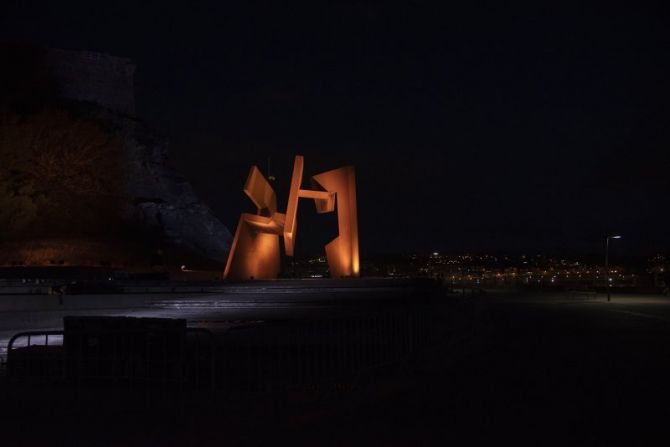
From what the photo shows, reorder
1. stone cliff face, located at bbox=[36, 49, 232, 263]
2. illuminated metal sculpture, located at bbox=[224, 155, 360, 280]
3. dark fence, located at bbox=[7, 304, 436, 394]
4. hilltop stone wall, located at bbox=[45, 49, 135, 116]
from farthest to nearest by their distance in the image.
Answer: hilltop stone wall, located at bbox=[45, 49, 135, 116] < stone cliff face, located at bbox=[36, 49, 232, 263] < illuminated metal sculpture, located at bbox=[224, 155, 360, 280] < dark fence, located at bbox=[7, 304, 436, 394]

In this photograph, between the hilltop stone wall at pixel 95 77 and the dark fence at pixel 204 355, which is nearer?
the dark fence at pixel 204 355

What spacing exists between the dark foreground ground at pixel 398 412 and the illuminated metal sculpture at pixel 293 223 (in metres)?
19.4

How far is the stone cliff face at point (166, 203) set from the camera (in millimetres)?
53031

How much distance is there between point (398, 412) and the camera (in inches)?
278

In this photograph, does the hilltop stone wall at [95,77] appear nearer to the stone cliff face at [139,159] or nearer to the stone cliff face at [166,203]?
the stone cliff face at [139,159]

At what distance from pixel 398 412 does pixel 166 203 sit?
5087cm

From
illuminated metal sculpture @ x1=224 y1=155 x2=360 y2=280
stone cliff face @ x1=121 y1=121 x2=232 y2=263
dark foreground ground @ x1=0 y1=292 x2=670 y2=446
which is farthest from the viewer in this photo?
stone cliff face @ x1=121 y1=121 x2=232 y2=263

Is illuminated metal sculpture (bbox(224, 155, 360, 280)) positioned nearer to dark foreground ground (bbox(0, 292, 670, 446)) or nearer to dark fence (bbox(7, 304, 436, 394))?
dark foreground ground (bbox(0, 292, 670, 446))

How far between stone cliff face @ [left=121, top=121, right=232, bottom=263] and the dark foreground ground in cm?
4379

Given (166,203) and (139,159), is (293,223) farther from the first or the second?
(139,159)

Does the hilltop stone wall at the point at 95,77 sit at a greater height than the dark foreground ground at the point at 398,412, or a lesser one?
greater

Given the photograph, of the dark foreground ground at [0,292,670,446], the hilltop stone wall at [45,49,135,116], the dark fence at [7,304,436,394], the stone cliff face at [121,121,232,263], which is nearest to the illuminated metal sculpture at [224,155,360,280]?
the dark foreground ground at [0,292,670,446]

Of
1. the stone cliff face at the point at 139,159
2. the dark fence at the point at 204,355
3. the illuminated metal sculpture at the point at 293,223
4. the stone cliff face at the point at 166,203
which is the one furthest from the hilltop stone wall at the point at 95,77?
the dark fence at the point at 204,355

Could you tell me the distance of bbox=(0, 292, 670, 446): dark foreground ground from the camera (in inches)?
235
